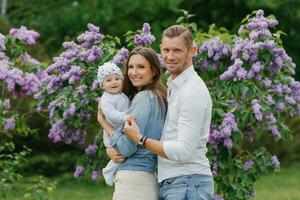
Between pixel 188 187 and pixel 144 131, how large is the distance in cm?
36

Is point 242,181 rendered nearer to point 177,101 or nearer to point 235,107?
point 235,107

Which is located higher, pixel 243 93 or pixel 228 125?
pixel 243 93

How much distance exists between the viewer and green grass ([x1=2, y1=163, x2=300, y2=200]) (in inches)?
407

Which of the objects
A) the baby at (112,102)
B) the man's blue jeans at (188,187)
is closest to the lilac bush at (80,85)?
the baby at (112,102)

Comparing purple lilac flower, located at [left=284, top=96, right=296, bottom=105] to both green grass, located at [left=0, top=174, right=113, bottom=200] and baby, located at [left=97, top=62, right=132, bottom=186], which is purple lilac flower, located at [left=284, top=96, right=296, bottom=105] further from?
green grass, located at [left=0, top=174, right=113, bottom=200]

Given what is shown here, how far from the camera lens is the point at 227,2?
19406 millimetres

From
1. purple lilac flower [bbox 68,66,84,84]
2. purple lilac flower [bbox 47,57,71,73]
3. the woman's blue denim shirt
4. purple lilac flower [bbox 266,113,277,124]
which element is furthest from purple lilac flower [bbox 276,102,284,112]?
the woman's blue denim shirt

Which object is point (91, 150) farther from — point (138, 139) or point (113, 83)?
point (138, 139)

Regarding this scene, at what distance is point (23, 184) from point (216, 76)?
4737 mm

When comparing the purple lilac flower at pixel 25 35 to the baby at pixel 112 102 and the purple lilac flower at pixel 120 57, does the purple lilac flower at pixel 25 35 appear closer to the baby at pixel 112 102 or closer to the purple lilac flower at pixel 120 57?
the purple lilac flower at pixel 120 57

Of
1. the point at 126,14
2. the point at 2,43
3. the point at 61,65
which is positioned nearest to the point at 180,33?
the point at 61,65

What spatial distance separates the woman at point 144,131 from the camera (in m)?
4.46

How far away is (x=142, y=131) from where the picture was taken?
443 centimetres

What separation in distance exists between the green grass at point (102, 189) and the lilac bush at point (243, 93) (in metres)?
3.47
